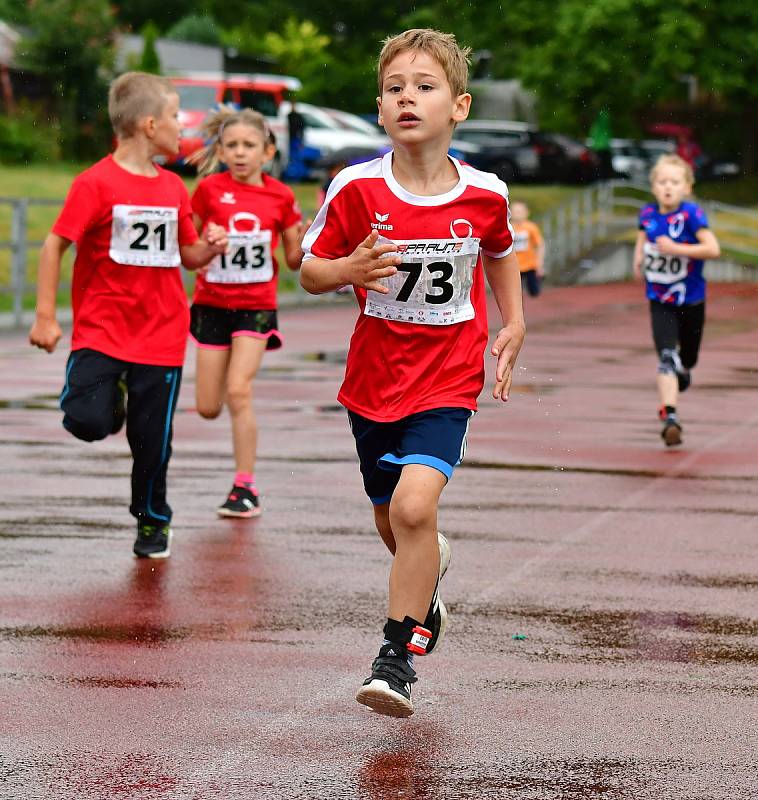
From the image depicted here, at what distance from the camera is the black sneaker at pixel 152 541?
821 centimetres

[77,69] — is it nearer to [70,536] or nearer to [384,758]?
[70,536]

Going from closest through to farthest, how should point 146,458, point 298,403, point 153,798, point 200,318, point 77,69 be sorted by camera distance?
point 153,798 → point 146,458 → point 200,318 → point 298,403 → point 77,69

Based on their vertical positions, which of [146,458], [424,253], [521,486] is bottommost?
[521,486]

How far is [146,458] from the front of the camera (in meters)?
8.24

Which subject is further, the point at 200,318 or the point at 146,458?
the point at 200,318

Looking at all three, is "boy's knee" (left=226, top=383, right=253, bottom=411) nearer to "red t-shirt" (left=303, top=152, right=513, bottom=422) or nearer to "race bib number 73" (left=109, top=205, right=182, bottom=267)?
"race bib number 73" (left=109, top=205, right=182, bottom=267)

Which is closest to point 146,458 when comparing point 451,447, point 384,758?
point 451,447

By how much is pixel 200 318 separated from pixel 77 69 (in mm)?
39581

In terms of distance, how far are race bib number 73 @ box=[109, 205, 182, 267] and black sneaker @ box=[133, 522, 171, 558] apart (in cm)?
111

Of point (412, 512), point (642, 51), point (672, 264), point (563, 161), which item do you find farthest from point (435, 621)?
point (642, 51)

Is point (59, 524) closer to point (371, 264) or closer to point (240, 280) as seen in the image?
point (240, 280)

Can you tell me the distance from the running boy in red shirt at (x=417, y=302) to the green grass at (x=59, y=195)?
16407mm

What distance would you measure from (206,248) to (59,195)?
25.7 metres

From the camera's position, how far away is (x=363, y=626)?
686 centimetres
